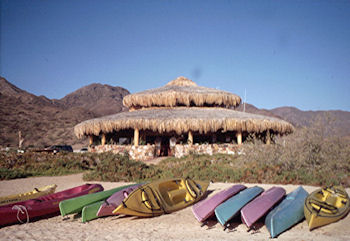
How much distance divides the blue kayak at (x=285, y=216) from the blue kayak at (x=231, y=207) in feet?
1.85

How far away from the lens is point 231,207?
5332mm

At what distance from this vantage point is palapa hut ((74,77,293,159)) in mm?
14672

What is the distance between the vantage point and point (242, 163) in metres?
10.2

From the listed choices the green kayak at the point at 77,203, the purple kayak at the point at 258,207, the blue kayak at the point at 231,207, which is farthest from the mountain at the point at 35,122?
the purple kayak at the point at 258,207

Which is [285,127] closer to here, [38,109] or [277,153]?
[277,153]

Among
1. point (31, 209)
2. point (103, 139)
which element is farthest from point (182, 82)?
point (31, 209)

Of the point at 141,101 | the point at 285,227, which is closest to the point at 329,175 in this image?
the point at 285,227

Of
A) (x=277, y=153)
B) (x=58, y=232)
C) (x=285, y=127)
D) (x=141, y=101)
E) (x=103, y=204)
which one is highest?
(x=141, y=101)

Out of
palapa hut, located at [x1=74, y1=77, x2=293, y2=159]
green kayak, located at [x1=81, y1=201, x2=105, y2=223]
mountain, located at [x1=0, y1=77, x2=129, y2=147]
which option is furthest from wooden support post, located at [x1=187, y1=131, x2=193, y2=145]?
mountain, located at [x1=0, y1=77, x2=129, y2=147]

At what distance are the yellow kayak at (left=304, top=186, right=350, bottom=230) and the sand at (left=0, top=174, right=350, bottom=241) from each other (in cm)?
15

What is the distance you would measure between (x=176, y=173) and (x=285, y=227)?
552 cm

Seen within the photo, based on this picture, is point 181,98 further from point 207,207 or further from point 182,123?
point 207,207

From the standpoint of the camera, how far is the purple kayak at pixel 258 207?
16.3ft

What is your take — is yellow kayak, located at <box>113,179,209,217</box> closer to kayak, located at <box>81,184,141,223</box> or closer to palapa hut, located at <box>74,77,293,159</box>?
kayak, located at <box>81,184,141,223</box>
